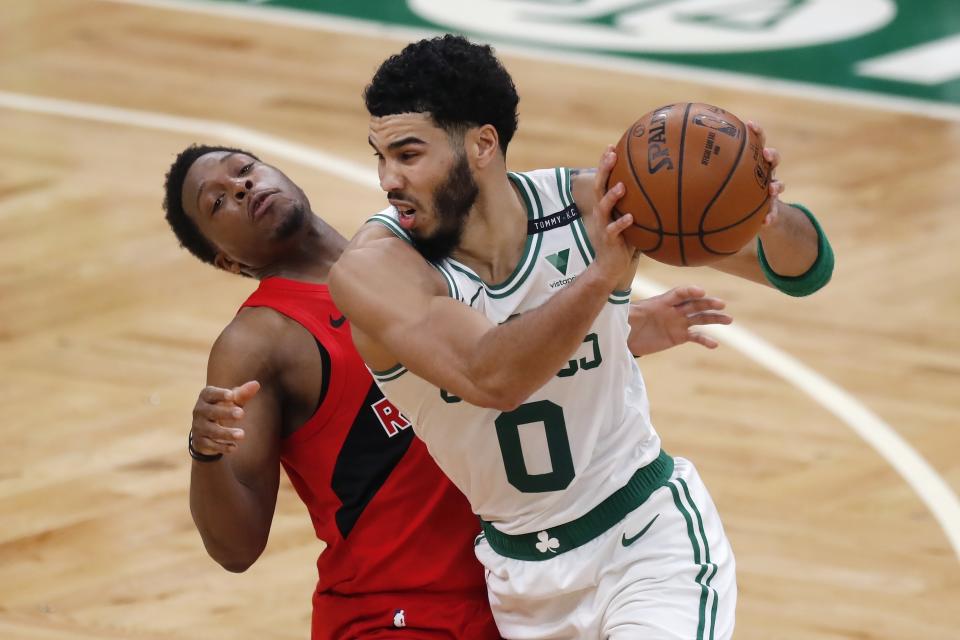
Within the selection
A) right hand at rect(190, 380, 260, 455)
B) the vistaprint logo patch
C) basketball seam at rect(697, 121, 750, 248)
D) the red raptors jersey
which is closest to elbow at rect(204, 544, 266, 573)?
the red raptors jersey

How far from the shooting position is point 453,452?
3.97 metres

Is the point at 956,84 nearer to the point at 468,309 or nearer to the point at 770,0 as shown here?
the point at 770,0

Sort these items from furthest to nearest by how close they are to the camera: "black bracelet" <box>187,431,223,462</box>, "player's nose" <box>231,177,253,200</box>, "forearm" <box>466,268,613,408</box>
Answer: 1. "player's nose" <box>231,177,253,200</box>
2. "black bracelet" <box>187,431,223,462</box>
3. "forearm" <box>466,268,613,408</box>

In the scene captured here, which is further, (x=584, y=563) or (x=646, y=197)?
(x=584, y=563)

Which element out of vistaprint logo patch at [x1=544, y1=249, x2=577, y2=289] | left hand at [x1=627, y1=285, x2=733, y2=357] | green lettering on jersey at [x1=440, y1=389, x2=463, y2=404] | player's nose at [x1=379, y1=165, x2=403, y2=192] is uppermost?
player's nose at [x1=379, y1=165, x2=403, y2=192]

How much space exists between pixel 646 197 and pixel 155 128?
681 cm

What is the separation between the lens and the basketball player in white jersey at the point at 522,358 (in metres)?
3.61

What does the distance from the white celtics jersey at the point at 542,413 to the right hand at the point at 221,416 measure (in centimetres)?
33

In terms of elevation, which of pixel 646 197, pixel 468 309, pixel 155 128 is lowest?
pixel 155 128

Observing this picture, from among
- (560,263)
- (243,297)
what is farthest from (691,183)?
(243,297)

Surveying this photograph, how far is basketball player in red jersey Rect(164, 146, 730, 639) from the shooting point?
425 cm

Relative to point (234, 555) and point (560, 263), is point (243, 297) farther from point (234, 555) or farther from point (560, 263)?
point (560, 263)

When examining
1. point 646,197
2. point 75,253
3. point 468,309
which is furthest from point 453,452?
point 75,253

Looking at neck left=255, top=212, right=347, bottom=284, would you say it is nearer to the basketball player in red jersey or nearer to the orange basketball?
the basketball player in red jersey
